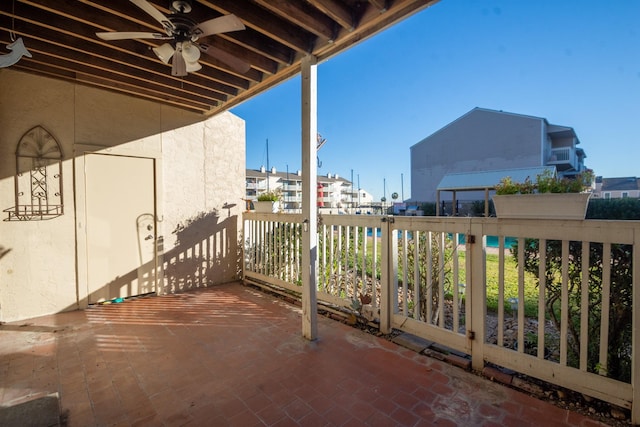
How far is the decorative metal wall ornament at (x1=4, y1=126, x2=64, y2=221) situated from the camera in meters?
3.36

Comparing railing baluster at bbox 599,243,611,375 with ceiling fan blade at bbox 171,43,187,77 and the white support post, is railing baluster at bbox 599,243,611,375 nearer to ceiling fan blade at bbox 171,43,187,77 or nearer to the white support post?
the white support post

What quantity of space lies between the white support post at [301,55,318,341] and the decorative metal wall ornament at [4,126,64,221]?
3.32 metres

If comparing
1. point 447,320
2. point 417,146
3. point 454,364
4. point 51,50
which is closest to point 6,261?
point 51,50

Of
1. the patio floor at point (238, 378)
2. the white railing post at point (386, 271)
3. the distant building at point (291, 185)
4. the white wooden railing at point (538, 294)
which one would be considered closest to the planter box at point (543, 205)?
the white wooden railing at point (538, 294)

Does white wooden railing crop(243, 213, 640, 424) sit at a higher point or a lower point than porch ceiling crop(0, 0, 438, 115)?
lower

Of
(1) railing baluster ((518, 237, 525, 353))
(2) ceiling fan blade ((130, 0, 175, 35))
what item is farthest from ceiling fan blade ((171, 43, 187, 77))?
(1) railing baluster ((518, 237, 525, 353))

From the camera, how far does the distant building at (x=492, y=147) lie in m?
19.3

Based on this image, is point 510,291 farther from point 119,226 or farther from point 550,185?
point 119,226

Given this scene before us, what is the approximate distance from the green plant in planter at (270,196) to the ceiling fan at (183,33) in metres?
2.39

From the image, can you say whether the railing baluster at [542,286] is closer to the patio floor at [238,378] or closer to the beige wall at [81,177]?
the patio floor at [238,378]

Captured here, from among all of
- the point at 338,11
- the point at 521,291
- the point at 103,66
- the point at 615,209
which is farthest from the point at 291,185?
the point at 615,209

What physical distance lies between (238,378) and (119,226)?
314cm

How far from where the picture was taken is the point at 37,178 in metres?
3.47

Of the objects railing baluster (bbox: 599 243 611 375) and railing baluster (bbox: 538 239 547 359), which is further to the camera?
railing baluster (bbox: 538 239 547 359)
